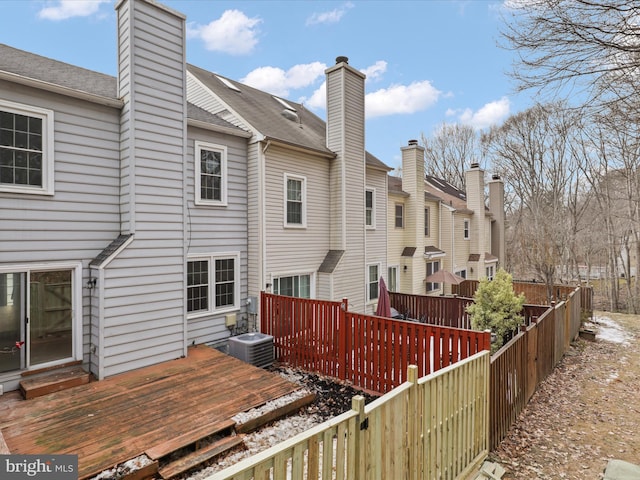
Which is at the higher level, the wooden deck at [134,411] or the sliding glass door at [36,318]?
the sliding glass door at [36,318]

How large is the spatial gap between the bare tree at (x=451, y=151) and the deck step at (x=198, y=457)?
3394 centimetres

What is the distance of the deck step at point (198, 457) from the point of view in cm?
383

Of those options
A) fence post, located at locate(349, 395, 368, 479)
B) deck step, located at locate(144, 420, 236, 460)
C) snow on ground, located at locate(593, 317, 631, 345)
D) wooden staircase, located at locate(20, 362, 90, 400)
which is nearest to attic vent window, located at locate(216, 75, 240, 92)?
wooden staircase, located at locate(20, 362, 90, 400)

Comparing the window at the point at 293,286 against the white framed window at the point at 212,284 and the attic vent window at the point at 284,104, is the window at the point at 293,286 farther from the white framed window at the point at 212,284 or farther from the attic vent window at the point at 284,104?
the attic vent window at the point at 284,104

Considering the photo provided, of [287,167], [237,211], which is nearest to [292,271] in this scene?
[237,211]

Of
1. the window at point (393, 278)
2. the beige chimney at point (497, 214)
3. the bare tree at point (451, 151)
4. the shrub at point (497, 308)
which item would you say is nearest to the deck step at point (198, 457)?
the shrub at point (497, 308)

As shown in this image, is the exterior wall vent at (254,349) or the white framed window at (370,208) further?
the white framed window at (370,208)

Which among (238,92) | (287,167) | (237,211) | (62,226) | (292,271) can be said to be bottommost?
(292,271)

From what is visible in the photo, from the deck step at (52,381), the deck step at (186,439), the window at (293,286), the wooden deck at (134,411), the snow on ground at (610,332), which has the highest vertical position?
the window at (293,286)

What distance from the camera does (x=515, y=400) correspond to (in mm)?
5473

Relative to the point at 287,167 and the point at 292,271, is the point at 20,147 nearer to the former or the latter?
the point at 287,167

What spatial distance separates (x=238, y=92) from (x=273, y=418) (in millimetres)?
10243

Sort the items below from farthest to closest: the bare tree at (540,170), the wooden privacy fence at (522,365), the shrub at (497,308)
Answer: the bare tree at (540,170), the shrub at (497,308), the wooden privacy fence at (522,365)

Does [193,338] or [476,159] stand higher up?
[476,159]
